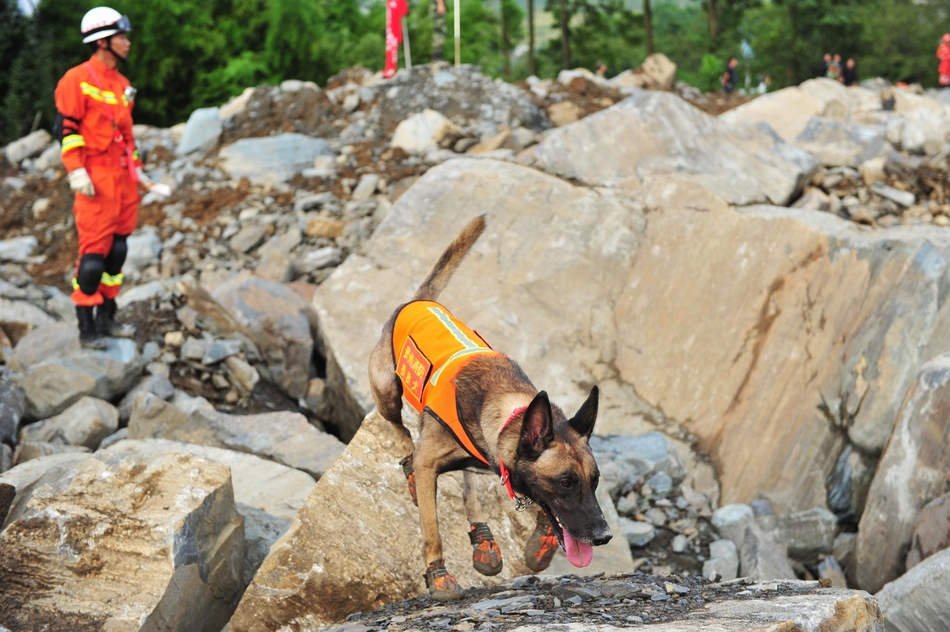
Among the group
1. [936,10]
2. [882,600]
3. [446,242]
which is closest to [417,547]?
[882,600]

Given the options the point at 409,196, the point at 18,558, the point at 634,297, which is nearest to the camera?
the point at 18,558

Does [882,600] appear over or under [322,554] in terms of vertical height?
under

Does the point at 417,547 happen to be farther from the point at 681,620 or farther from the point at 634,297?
the point at 634,297

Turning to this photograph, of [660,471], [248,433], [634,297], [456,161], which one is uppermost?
[456,161]

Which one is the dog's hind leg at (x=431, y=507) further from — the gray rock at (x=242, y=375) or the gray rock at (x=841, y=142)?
the gray rock at (x=841, y=142)

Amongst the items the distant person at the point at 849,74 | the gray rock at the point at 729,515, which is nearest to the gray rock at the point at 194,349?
the gray rock at the point at 729,515

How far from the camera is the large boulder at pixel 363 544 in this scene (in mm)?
4449

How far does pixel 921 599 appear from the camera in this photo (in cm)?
467

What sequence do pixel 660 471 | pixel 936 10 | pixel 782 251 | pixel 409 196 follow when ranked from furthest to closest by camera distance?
1. pixel 936 10
2. pixel 409 196
3. pixel 782 251
4. pixel 660 471

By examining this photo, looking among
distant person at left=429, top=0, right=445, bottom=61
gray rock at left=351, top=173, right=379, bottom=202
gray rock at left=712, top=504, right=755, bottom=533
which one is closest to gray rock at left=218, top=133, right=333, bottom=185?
gray rock at left=351, top=173, right=379, bottom=202

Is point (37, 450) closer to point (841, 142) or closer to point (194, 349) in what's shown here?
point (194, 349)

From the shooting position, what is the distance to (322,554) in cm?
454

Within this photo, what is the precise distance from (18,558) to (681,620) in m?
3.25

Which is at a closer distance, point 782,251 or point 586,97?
point 782,251
